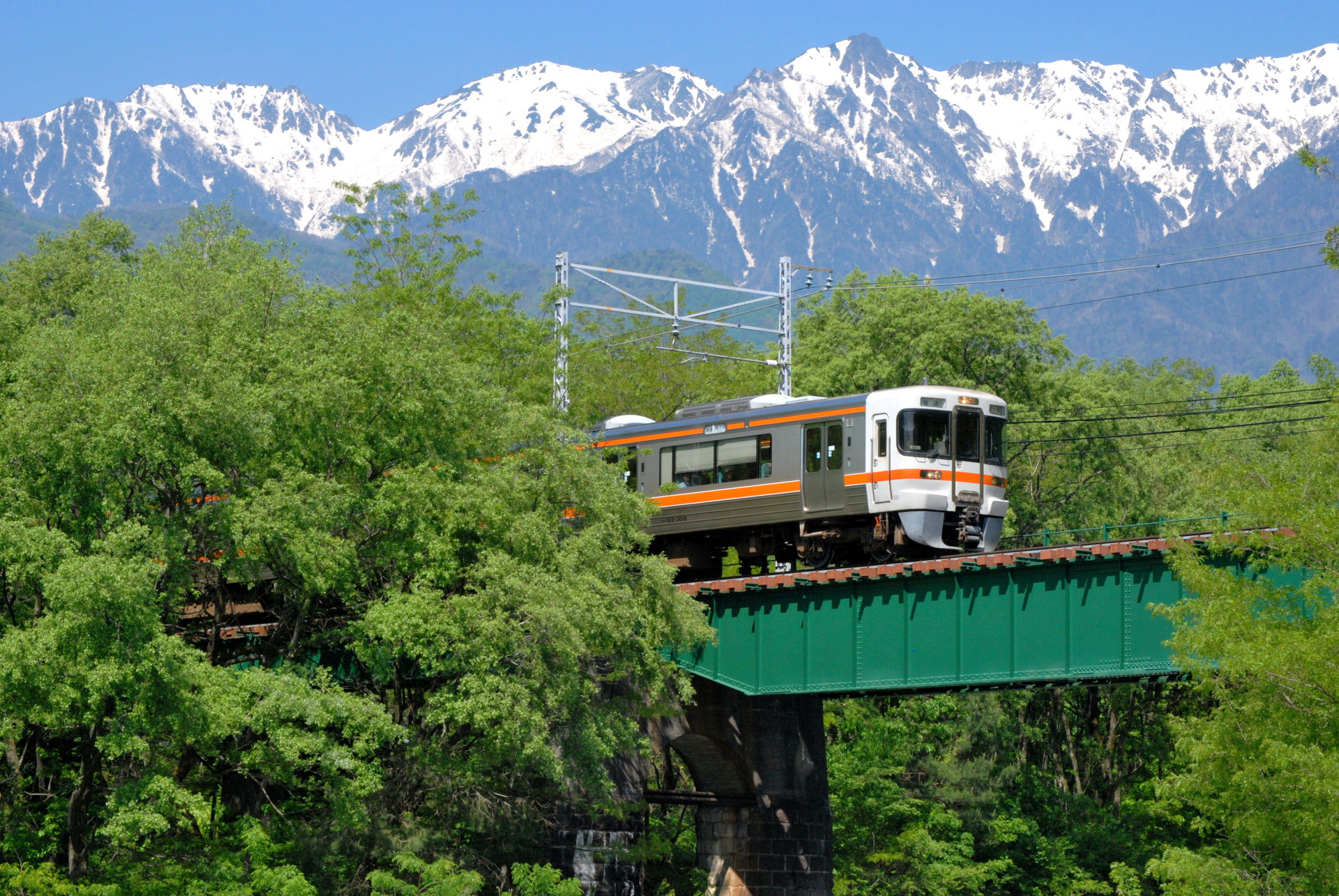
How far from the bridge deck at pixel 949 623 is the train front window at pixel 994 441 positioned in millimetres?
4660

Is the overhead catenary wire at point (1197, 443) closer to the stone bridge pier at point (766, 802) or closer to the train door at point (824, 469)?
the stone bridge pier at point (766, 802)

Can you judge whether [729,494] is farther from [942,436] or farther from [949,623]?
[949,623]

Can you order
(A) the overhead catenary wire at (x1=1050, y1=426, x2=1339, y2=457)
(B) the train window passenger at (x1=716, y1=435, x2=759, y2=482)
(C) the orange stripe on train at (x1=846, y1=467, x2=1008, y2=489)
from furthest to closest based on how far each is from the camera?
(A) the overhead catenary wire at (x1=1050, y1=426, x2=1339, y2=457) < (B) the train window passenger at (x1=716, y1=435, x2=759, y2=482) < (C) the orange stripe on train at (x1=846, y1=467, x2=1008, y2=489)

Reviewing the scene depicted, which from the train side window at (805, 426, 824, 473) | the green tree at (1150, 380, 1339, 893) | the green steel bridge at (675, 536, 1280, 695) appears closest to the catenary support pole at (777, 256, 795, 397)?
the train side window at (805, 426, 824, 473)

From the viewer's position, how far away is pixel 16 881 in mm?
26656

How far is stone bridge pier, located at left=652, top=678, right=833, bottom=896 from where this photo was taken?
41.3 metres

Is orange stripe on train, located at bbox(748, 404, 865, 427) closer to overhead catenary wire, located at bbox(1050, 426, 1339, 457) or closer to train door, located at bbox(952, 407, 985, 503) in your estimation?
train door, located at bbox(952, 407, 985, 503)

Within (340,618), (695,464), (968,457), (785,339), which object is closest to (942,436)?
(968,457)

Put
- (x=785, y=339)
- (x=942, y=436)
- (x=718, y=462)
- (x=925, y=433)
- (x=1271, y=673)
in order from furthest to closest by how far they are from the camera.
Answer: (x=785, y=339) < (x=718, y=462) < (x=942, y=436) < (x=925, y=433) < (x=1271, y=673)

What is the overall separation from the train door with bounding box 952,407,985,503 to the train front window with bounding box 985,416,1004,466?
1.01 ft

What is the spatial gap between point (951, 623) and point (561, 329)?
17974mm

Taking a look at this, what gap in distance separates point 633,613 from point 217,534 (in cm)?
734

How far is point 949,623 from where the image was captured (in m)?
31.5

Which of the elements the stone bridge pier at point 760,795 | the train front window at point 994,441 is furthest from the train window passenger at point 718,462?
the stone bridge pier at point 760,795
